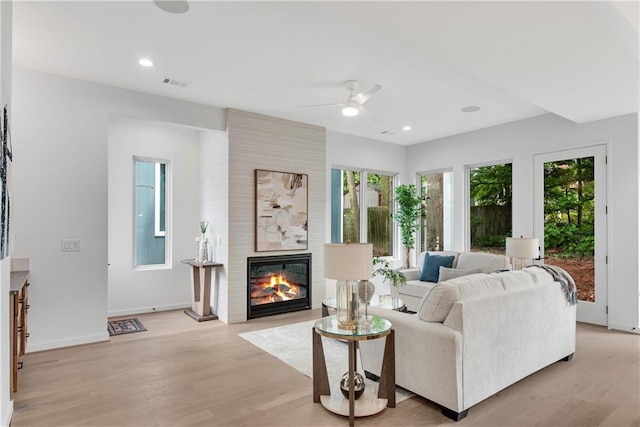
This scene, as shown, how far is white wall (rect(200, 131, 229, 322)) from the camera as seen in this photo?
16.4ft

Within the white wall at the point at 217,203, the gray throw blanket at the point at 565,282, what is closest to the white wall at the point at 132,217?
the white wall at the point at 217,203

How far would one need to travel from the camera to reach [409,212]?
6.80m

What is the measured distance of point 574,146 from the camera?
5012mm

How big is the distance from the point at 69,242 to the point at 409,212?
204 inches

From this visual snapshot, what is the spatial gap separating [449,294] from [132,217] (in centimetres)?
458

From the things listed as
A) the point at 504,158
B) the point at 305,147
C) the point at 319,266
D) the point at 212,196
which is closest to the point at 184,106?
the point at 212,196

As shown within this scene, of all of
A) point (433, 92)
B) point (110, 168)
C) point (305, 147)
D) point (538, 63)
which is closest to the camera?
point (538, 63)

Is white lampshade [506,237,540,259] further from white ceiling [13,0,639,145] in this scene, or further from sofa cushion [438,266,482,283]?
white ceiling [13,0,639,145]

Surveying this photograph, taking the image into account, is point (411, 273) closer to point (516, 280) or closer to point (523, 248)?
point (523, 248)

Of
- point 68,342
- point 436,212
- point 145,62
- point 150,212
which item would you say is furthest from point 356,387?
point 436,212

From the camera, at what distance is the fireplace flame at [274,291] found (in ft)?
17.1

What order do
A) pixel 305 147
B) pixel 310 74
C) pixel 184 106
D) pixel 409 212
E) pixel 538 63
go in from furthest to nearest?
pixel 409 212 < pixel 305 147 < pixel 184 106 < pixel 310 74 < pixel 538 63

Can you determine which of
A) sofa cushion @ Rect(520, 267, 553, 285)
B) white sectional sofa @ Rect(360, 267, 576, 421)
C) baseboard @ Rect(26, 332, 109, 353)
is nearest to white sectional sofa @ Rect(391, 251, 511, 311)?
sofa cushion @ Rect(520, 267, 553, 285)

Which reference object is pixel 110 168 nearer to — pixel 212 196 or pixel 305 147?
pixel 212 196
